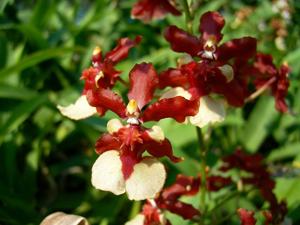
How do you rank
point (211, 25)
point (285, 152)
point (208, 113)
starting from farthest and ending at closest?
point (285, 152)
point (211, 25)
point (208, 113)

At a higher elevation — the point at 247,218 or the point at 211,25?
the point at 211,25

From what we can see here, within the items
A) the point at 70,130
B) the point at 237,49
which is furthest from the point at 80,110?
the point at 70,130

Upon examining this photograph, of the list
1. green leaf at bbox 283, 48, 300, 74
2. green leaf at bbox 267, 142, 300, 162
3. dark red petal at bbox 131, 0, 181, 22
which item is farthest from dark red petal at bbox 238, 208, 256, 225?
green leaf at bbox 283, 48, 300, 74

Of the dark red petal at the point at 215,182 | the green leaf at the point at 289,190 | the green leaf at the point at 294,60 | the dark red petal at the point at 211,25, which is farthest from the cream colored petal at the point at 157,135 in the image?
the green leaf at the point at 294,60

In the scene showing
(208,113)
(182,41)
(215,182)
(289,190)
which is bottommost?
(289,190)

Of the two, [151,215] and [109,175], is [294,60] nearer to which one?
[151,215]

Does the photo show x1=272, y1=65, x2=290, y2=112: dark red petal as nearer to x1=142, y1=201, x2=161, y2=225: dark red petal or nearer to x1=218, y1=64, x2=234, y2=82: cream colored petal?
x1=218, y1=64, x2=234, y2=82: cream colored petal

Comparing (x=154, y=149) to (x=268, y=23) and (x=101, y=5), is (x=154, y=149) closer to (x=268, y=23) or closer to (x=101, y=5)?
(x=101, y=5)
